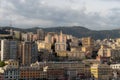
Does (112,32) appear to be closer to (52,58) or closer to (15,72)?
(52,58)

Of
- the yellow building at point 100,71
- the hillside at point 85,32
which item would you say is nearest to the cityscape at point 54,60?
the yellow building at point 100,71

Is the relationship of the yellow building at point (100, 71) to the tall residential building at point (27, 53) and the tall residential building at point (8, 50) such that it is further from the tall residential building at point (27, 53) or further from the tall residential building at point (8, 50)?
the tall residential building at point (8, 50)

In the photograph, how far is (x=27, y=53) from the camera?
6844 centimetres

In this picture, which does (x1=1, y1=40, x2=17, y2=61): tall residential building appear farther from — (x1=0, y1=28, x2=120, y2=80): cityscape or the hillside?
the hillside

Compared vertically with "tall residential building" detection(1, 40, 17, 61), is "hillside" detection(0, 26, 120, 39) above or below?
above

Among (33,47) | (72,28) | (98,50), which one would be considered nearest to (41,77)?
(33,47)

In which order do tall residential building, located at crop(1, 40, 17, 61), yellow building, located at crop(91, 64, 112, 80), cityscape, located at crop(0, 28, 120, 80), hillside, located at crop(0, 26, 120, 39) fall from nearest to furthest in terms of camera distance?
cityscape, located at crop(0, 28, 120, 80), yellow building, located at crop(91, 64, 112, 80), tall residential building, located at crop(1, 40, 17, 61), hillside, located at crop(0, 26, 120, 39)

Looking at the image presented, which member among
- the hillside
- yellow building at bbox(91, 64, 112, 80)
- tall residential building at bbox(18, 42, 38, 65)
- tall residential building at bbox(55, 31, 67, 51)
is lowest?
yellow building at bbox(91, 64, 112, 80)

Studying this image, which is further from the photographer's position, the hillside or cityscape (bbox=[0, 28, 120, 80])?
the hillside

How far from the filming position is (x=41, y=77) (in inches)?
2167

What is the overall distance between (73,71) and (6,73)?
39.5ft

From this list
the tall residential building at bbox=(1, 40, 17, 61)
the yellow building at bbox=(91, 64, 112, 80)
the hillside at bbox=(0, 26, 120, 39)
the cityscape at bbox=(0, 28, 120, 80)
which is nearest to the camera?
the cityscape at bbox=(0, 28, 120, 80)

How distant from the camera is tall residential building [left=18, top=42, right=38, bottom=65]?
68.3 meters

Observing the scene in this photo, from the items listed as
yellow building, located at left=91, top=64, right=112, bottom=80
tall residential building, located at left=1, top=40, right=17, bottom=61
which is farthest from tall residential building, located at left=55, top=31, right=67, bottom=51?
yellow building, located at left=91, top=64, right=112, bottom=80
